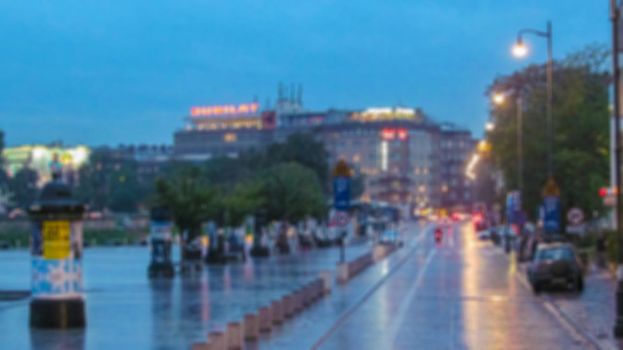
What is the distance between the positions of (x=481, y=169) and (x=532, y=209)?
74.7 meters

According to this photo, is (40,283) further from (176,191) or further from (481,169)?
(481,169)

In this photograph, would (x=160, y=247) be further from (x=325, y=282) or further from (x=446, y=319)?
(x=446, y=319)

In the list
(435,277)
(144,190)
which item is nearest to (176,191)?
(435,277)

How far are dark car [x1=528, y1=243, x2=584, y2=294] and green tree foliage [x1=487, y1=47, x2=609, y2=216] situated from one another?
25.2m

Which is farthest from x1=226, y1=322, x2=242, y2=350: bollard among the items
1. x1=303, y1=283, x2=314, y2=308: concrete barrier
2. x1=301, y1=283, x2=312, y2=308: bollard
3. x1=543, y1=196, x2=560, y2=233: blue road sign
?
x1=543, y1=196, x2=560, y2=233: blue road sign

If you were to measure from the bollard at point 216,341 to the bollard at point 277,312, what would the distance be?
8.02m

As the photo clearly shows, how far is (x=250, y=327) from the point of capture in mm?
23391

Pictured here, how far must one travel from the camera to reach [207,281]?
47.8 m

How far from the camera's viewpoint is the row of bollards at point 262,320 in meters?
18.2

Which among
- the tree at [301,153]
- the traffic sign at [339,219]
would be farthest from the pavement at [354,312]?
the tree at [301,153]

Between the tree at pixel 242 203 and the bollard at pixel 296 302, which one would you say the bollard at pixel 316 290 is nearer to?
the bollard at pixel 296 302

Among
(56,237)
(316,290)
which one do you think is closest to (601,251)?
(316,290)

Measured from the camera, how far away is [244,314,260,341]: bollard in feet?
76.4

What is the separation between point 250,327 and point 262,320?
5.62ft
